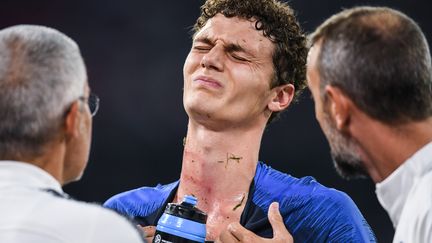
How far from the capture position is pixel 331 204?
319cm

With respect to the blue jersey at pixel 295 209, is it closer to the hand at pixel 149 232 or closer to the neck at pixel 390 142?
the hand at pixel 149 232

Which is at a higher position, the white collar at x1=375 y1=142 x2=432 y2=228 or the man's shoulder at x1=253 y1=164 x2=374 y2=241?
the white collar at x1=375 y1=142 x2=432 y2=228

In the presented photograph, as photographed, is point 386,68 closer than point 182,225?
Yes

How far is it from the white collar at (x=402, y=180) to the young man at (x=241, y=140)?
3.34 ft

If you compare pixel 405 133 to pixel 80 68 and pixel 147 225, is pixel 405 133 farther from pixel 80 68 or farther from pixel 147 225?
pixel 147 225

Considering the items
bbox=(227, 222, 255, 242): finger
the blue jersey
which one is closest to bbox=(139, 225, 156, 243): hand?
the blue jersey

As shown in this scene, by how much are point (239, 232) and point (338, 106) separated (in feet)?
2.80

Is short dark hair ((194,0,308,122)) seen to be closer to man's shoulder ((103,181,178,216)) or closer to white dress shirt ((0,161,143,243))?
man's shoulder ((103,181,178,216))

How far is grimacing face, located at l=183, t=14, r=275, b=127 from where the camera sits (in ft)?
10.3

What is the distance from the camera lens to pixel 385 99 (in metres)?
2.07

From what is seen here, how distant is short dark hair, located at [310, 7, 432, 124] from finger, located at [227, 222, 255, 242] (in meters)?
0.88

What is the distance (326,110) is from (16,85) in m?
0.90

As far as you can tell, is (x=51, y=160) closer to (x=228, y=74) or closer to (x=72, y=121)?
(x=72, y=121)

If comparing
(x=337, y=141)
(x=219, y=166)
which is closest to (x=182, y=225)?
(x=337, y=141)
